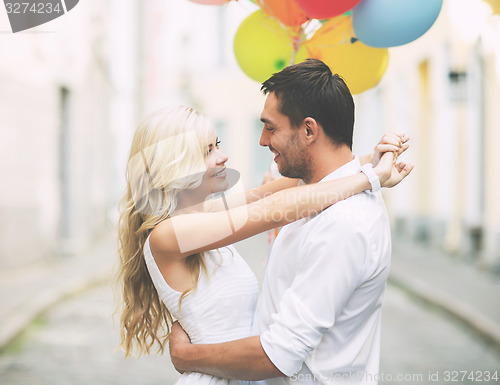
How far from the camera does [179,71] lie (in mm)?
26688

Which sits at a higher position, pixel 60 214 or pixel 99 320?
pixel 99 320

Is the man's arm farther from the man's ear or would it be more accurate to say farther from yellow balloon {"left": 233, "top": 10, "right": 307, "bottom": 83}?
yellow balloon {"left": 233, "top": 10, "right": 307, "bottom": 83}

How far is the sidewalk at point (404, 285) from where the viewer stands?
6574 mm

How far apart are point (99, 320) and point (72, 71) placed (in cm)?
756

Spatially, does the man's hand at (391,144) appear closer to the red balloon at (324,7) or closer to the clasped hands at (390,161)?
the clasped hands at (390,161)

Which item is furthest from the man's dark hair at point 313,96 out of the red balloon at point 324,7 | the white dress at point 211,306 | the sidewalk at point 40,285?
the sidewalk at point 40,285

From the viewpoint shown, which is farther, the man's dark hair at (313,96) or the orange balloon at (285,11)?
the orange balloon at (285,11)

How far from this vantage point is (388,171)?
6.40 feet

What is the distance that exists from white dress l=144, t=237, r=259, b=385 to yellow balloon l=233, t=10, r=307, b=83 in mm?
1175

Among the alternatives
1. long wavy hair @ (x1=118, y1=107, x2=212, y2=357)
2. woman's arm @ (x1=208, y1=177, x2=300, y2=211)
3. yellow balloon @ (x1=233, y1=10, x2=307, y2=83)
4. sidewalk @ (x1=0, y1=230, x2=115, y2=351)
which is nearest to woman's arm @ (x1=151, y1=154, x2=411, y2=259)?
long wavy hair @ (x1=118, y1=107, x2=212, y2=357)

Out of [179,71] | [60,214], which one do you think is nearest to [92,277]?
[60,214]

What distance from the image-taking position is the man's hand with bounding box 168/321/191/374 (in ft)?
7.03

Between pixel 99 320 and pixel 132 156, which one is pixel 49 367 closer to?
A: pixel 99 320

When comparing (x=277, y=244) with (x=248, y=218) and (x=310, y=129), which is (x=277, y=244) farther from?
(x=310, y=129)
